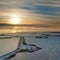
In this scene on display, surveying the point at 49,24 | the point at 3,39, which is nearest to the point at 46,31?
the point at 49,24

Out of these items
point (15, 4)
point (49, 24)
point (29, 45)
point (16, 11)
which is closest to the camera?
point (29, 45)

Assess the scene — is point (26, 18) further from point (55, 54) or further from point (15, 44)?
point (55, 54)

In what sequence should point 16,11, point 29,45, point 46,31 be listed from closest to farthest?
point 29,45 → point 46,31 → point 16,11

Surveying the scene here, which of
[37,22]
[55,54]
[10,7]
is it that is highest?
[10,7]

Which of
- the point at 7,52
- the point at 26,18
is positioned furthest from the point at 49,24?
the point at 7,52

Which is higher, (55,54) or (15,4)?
(15,4)

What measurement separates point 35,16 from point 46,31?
22.6 inches

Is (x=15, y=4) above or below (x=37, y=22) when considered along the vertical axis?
above

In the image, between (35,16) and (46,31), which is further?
(35,16)

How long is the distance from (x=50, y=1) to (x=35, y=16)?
0.89 meters

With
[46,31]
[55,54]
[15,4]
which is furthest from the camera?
[15,4]

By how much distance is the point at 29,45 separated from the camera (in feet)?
7.86

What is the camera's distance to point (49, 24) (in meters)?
3.60

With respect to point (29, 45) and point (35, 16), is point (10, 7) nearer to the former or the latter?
point (35, 16)
